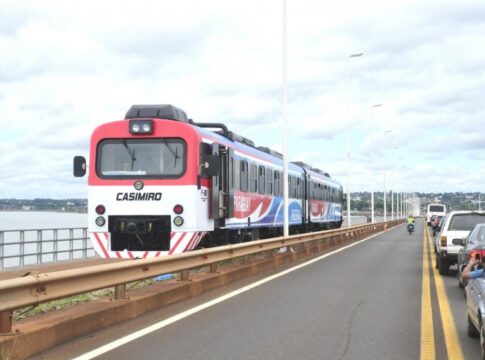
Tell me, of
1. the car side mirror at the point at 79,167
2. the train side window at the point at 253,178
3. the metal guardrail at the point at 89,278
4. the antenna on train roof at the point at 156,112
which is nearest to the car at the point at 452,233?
the metal guardrail at the point at 89,278

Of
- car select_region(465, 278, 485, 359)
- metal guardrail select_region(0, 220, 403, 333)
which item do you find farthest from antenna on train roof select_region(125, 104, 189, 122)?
car select_region(465, 278, 485, 359)

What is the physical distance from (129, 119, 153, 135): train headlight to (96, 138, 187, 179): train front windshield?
23 cm

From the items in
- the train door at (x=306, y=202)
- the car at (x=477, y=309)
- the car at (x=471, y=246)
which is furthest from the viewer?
the train door at (x=306, y=202)

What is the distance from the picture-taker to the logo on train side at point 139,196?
14703mm

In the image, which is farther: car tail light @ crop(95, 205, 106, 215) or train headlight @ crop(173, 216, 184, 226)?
car tail light @ crop(95, 205, 106, 215)

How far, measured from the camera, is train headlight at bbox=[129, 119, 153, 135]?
48.9 feet

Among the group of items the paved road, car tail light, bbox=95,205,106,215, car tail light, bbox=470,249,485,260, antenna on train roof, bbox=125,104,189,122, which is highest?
antenna on train roof, bbox=125,104,189,122

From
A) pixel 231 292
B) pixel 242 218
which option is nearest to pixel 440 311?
pixel 231 292

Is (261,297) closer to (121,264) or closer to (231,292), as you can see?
(231,292)

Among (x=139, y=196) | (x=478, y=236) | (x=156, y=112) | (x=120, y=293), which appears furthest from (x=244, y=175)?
(x=120, y=293)

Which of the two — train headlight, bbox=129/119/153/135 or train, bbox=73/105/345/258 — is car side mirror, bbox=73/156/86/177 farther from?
train headlight, bbox=129/119/153/135

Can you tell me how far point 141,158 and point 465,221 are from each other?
8727 millimetres

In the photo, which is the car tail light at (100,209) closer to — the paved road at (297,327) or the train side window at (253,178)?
the paved road at (297,327)

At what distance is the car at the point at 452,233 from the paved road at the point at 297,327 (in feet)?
7.58
